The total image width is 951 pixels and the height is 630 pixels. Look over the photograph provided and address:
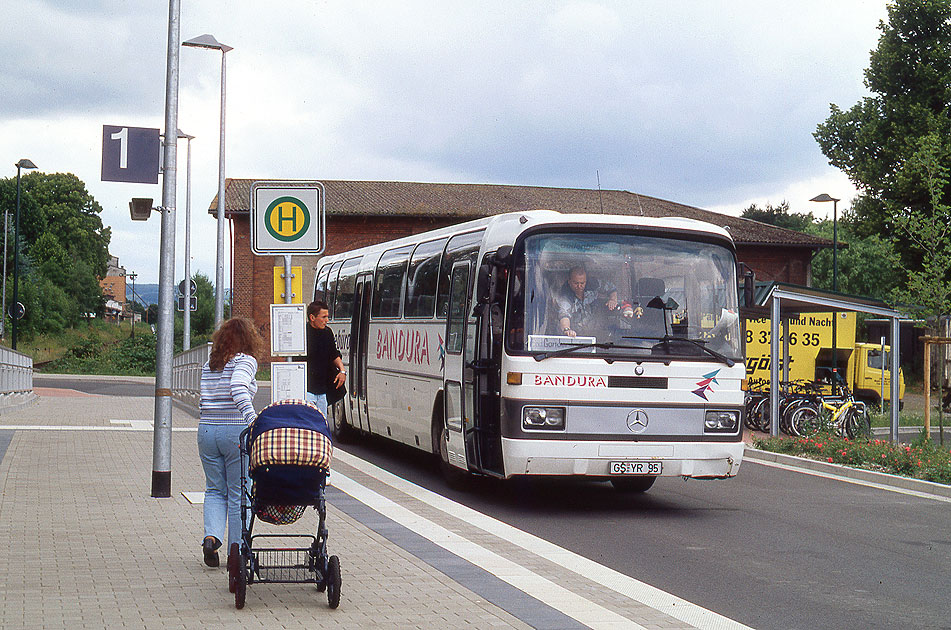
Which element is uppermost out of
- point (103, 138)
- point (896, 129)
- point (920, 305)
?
A: point (896, 129)

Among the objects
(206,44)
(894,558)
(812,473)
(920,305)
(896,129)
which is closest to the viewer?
(894,558)

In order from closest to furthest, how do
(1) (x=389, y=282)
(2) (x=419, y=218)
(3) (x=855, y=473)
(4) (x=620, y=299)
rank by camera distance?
(4) (x=620, y=299) < (3) (x=855, y=473) < (1) (x=389, y=282) < (2) (x=419, y=218)

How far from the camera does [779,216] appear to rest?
88.8 metres

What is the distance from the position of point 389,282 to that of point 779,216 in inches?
2996

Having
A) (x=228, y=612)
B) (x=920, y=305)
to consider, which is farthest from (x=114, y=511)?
(x=920, y=305)

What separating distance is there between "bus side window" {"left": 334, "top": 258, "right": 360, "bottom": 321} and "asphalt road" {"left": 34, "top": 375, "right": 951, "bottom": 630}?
13.1ft

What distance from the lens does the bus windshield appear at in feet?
37.4

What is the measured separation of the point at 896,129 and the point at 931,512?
35.0 meters

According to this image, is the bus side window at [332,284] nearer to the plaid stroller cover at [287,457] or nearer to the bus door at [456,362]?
the bus door at [456,362]

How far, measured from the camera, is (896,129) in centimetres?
4441

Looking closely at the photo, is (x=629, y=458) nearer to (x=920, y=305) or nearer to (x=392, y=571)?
(x=392, y=571)

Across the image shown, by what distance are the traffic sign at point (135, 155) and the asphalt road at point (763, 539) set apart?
4707mm

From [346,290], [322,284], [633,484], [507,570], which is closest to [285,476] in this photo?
[507,570]

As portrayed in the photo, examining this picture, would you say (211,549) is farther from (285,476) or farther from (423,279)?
(423,279)
